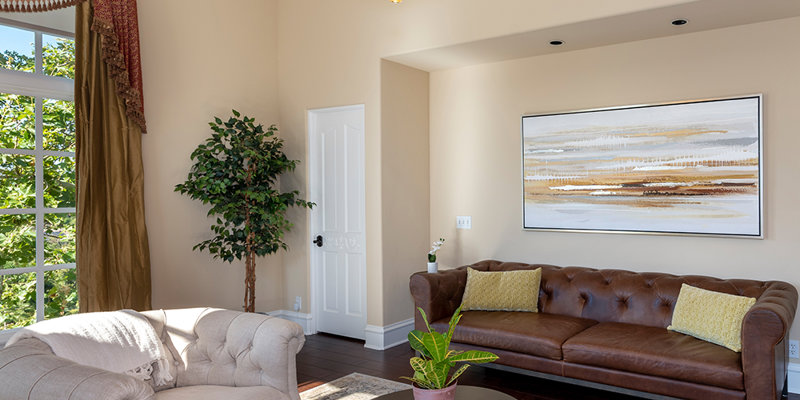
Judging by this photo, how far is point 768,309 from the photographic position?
300cm

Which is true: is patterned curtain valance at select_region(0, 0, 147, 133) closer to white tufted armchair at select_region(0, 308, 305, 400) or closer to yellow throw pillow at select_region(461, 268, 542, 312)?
white tufted armchair at select_region(0, 308, 305, 400)

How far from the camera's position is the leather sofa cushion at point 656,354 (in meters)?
3.11

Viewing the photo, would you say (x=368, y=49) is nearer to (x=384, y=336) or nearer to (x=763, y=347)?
(x=384, y=336)

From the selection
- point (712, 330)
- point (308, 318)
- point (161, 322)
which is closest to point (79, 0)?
point (161, 322)

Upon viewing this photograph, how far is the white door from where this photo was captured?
5.13 metres

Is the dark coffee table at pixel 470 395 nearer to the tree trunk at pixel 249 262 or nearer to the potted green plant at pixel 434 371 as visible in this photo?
the potted green plant at pixel 434 371

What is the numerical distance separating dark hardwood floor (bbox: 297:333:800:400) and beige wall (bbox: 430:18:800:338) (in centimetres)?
101

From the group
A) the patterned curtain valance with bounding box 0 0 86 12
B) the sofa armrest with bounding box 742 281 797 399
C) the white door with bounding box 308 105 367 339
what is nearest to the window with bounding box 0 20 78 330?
the white door with bounding box 308 105 367 339

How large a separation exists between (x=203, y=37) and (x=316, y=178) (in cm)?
150

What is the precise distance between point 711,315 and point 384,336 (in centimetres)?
243

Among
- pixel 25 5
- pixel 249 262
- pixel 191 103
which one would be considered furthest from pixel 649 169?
pixel 25 5

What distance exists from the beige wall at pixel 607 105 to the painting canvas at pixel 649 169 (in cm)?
9

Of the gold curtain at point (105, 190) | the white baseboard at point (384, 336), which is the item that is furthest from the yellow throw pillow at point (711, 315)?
the gold curtain at point (105, 190)

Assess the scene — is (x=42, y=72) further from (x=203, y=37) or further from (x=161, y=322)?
(x=161, y=322)
